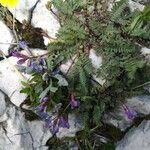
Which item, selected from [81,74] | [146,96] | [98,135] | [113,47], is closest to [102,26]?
[113,47]

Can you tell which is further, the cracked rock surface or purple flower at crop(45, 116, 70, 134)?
the cracked rock surface

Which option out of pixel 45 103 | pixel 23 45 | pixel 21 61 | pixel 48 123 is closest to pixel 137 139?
pixel 48 123

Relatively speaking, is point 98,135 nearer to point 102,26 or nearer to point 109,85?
point 109,85

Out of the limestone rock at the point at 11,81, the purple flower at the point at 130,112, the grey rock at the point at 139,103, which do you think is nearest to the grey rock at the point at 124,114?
the grey rock at the point at 139,103

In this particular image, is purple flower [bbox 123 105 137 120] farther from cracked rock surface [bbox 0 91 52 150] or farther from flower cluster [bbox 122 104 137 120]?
cracked rock surface [bbox 0 91 52 150]

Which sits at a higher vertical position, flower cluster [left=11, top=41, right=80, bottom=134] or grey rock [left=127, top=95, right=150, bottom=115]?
flower cluster [left=11, top=41, right=80, bottom=134]

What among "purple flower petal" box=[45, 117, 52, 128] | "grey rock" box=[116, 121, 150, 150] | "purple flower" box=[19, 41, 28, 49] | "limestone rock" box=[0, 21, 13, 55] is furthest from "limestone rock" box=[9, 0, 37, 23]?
"grey rock" box=[116, 121, 150, 150]

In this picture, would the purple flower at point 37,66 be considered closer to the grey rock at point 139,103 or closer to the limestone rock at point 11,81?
the limestone rock at point 11,81

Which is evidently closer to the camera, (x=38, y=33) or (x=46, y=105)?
(x=46, y=105)
